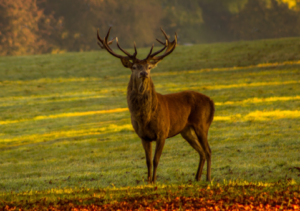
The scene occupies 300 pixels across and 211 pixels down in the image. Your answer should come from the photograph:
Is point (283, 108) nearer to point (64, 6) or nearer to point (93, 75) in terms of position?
point (93, 75)

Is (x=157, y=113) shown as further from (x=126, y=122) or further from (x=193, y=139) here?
(x=126, y=122)

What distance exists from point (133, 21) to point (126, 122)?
87322 millimetres

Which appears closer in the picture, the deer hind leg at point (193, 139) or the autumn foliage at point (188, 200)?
the autumn foliage at point (188, 200)

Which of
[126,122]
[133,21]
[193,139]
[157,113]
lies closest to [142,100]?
[157,113]

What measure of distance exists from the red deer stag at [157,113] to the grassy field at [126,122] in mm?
1249

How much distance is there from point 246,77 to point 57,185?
29583 millimetres

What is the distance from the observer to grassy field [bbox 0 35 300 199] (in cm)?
1450

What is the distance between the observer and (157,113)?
38.2 ft

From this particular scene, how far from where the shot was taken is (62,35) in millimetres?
102938

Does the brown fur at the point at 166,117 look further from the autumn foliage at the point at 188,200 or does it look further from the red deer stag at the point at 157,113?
the autumn foliage at the point at 188,200

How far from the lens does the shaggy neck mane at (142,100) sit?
11492 mm

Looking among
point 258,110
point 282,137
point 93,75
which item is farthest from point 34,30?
point 282,137

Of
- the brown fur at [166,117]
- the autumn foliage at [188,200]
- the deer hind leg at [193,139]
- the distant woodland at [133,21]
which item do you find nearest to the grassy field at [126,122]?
the deer hind leg at [193,139]

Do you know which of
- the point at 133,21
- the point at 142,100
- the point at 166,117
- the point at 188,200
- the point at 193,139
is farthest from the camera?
the point at 133,21
